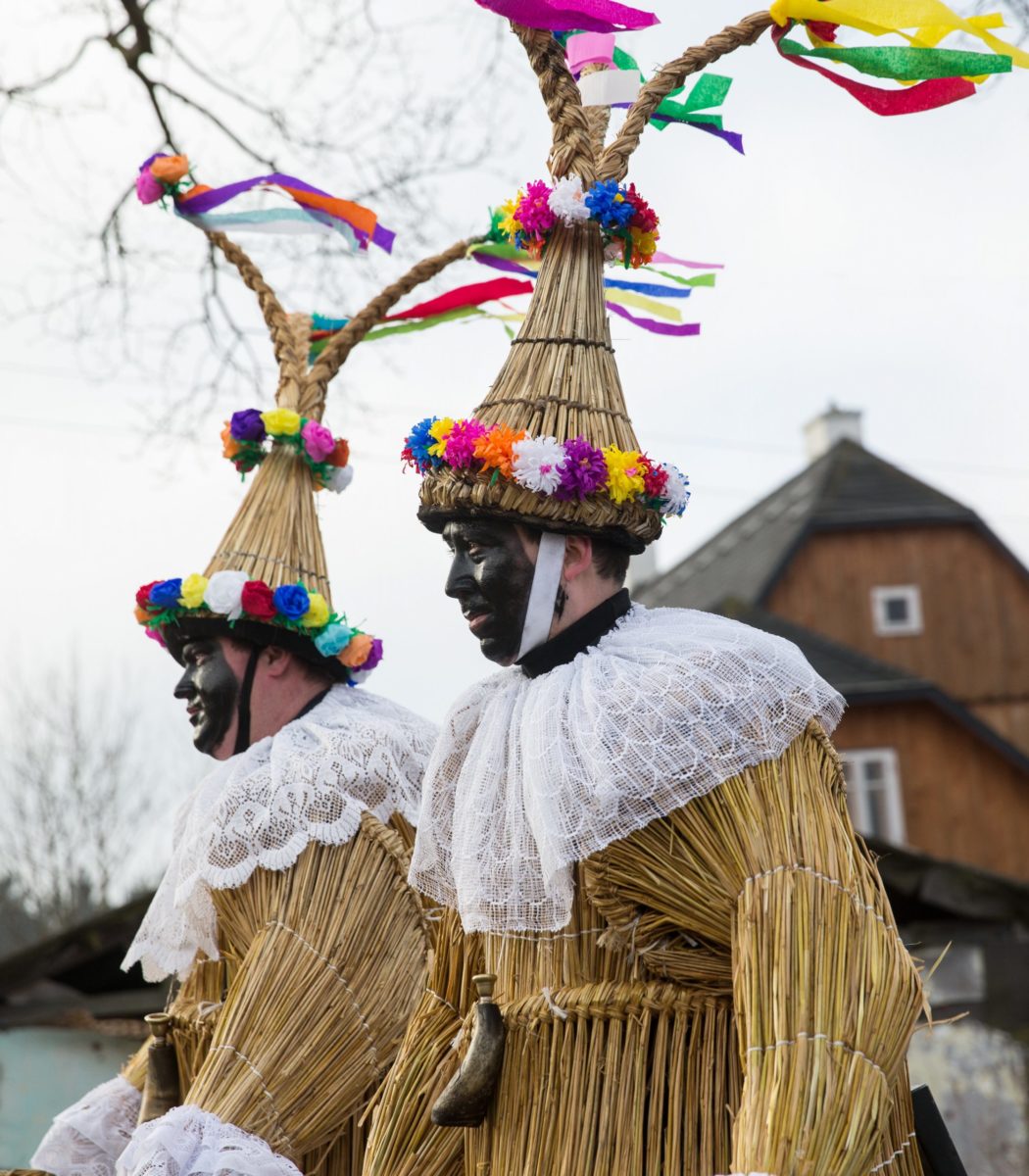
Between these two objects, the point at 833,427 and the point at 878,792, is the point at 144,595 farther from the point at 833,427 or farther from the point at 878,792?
the point at 833,427

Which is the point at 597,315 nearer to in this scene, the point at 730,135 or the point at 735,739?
the point at 730,135

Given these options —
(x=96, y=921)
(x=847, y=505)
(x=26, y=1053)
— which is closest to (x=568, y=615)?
(x=96, y=921)

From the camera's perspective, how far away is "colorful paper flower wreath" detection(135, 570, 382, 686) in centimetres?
409

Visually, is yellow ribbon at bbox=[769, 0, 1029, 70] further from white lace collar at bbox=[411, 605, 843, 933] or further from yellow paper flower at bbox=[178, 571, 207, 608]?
yellow paper flower at bbox=[178, 571, 207, 608]

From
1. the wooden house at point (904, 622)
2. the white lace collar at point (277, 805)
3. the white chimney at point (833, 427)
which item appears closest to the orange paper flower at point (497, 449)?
the white lace collar at point (277, 805)

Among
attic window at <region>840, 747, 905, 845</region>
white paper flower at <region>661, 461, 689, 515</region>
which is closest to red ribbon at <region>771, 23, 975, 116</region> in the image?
white paper flower at <region>661, 461, 689, 515</region>

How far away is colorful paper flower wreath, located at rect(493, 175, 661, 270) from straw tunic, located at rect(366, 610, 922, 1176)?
2.33ft

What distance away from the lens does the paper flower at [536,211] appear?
2980 mm

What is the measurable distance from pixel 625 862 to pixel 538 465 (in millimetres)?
696

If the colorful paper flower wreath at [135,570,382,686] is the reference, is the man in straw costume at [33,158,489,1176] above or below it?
below

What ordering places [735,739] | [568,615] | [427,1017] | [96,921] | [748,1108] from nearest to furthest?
[748,1108], [735,739], [568,615], [427,1017], [96,921]

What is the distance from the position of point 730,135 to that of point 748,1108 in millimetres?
1996

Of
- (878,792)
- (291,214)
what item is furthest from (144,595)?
(878,792)

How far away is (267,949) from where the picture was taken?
12.1ft
